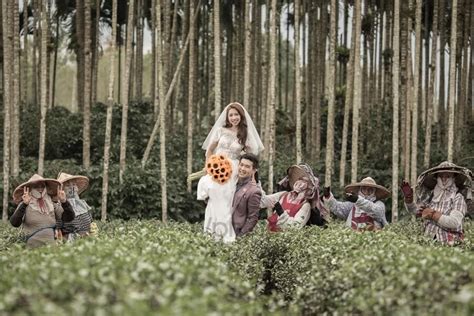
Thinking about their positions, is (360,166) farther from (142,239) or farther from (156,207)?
(142,239)

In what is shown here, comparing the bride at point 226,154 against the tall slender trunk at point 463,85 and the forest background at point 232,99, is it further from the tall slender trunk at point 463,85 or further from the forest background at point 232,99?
the tall slender trunk at point 463,85

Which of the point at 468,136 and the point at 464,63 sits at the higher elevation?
the point at 464,63

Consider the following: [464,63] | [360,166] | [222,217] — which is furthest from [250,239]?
[464,63]

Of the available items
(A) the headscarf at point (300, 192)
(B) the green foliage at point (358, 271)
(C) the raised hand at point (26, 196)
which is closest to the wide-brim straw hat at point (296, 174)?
(A) the headscarf at point (300, 192)

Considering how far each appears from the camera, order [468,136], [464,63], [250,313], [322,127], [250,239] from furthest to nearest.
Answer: [322,127]
[468,136]
[464,63]
[250,239]
[250,313]

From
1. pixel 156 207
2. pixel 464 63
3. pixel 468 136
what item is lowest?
pixel 156 207

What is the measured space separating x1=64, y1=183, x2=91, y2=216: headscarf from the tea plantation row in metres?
1.67

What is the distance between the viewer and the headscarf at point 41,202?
7.31m

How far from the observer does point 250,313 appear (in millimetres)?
3812

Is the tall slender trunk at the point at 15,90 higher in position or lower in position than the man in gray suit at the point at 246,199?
higher

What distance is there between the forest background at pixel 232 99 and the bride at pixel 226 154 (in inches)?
143

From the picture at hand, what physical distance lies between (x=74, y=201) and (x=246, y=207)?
1791 mm

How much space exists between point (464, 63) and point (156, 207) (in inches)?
306

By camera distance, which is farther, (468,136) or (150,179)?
(468,136)
